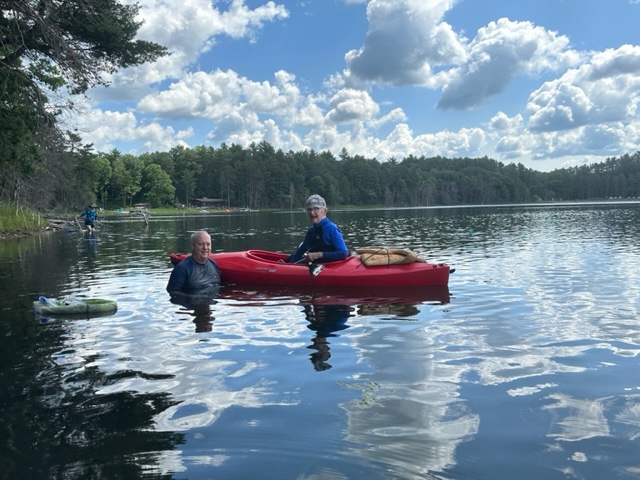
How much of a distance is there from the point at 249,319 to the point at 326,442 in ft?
14.4

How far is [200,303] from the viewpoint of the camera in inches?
366

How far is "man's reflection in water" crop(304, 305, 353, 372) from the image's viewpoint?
5.82 meters

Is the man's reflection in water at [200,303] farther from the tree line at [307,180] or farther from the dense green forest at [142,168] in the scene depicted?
the tree line at [307,180]

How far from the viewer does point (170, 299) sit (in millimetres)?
9570

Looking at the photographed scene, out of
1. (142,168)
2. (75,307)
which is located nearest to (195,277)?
(75,307)

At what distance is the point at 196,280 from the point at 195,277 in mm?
70

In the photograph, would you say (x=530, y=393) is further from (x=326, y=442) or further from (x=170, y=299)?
(x=170, y=299)

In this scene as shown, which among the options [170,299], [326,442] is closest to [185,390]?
[326,442]

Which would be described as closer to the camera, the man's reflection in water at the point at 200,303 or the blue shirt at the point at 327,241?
the man's reflection in water at the point at 200,303

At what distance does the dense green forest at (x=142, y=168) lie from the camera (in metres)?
16.0

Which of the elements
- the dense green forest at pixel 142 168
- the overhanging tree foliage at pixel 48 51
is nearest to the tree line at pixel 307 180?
the dense green forest at pixel 142 168

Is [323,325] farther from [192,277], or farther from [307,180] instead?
[307,180]

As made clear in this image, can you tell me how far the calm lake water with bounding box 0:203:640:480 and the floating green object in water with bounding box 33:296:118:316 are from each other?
7.1 inches

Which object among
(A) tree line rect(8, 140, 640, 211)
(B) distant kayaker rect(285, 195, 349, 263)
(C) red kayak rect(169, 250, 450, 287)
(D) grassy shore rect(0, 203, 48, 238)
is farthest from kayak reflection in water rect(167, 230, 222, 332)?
(A) tree line rect(8, 140, 640, 211)
